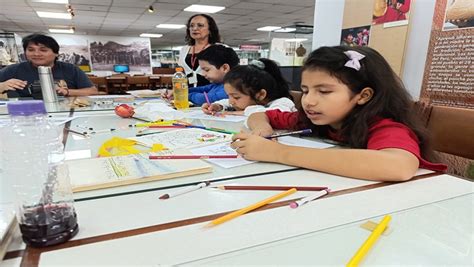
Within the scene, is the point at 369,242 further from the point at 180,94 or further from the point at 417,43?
the point at 417,43

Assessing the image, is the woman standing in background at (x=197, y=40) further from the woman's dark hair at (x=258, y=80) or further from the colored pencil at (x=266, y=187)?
the colored pencil at (x=266, y=187)

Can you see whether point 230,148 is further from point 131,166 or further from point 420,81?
point 420,81

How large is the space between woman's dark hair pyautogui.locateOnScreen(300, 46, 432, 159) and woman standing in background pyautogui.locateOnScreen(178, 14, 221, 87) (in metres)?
1.48

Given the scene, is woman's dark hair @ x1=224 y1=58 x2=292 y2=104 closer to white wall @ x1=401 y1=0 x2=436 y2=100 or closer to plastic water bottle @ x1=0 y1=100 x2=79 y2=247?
white wall @ x1=401 y1=0 x2=436 y2=100

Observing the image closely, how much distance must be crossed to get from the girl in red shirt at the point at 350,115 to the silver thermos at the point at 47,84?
136cm

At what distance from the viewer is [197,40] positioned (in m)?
2.31

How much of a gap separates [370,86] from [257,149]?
0.43 meters

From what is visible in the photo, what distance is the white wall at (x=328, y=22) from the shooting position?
7.82 ft

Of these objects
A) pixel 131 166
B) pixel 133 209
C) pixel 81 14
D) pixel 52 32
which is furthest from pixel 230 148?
pixel 52 32

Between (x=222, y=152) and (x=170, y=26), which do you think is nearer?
(x=222, y=152)

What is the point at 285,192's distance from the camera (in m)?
0.53

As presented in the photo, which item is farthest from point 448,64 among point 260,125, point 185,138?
point 185,138

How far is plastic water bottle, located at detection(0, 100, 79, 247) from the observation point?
366 millimetres

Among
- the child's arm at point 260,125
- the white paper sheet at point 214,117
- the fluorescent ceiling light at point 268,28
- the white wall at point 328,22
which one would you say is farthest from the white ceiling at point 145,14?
the child's arm at point 260,125
